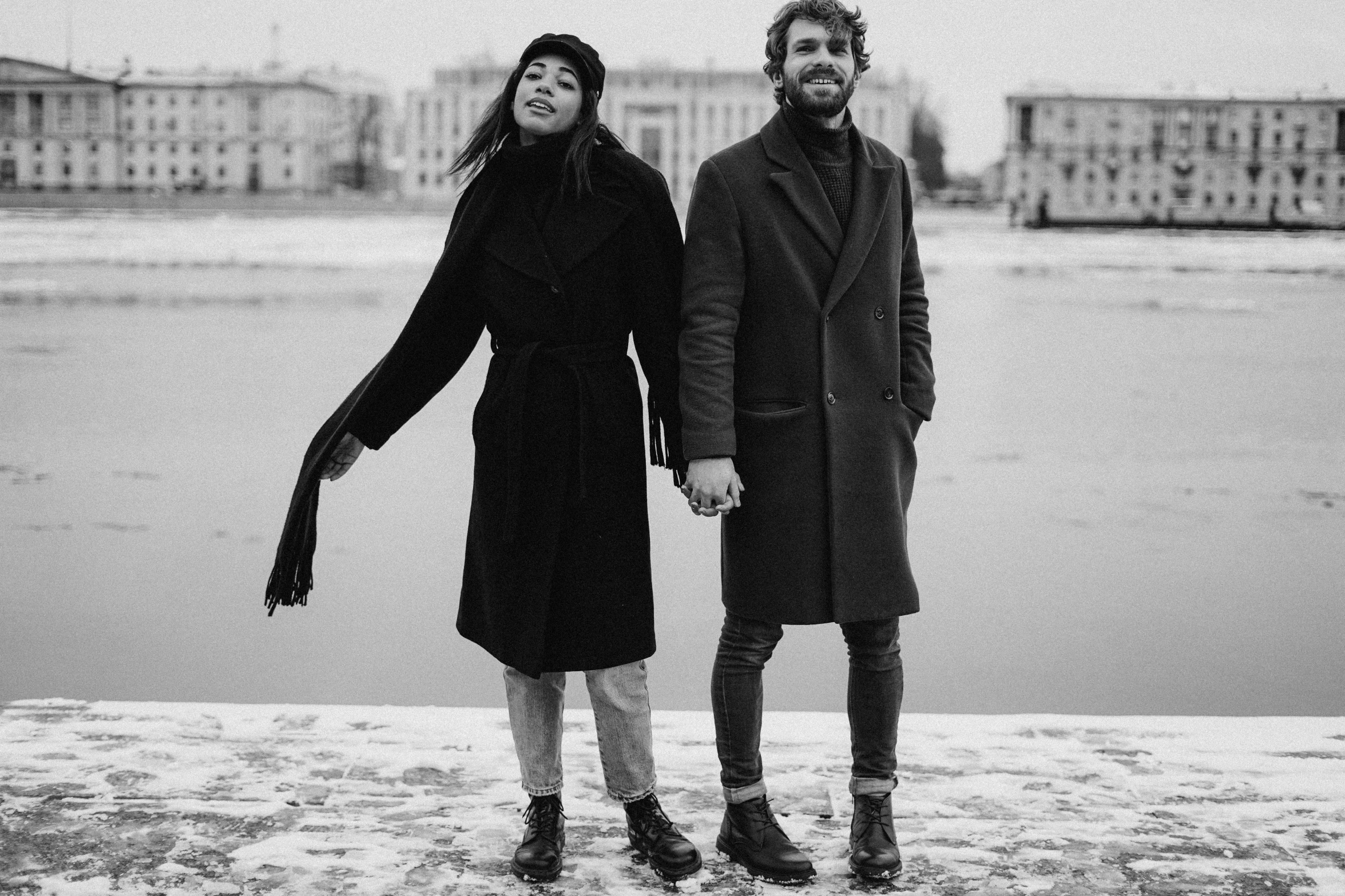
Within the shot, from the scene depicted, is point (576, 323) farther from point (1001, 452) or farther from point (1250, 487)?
point (1001, 452)

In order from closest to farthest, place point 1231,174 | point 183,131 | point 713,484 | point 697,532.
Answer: point 713,484 → point 697,532 → point 1231,174 → point 183,131

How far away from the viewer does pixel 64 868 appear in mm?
2342

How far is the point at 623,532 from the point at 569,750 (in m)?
0.79

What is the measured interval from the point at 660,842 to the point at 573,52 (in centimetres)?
126

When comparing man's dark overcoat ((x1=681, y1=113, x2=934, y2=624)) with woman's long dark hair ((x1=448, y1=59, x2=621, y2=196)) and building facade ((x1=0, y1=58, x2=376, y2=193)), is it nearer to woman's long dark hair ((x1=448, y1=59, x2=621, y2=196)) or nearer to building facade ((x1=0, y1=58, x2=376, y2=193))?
woman's long dark hair ((x1=448, y1=59, x2=621, y2=196))

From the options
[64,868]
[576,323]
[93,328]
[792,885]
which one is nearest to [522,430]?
[576,323]

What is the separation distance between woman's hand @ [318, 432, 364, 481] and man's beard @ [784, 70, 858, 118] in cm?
92

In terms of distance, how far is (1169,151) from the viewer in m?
82.6

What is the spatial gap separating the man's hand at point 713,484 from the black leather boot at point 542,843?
0.56 metres

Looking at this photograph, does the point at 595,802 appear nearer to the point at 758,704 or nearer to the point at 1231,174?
the point at 758,704

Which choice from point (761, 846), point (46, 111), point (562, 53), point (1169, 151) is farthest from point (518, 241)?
point (1169, 151)

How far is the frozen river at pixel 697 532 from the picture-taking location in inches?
185

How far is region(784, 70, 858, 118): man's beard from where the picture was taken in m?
2.31

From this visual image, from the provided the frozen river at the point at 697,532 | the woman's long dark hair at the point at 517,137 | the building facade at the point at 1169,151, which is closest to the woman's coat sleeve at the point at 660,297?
the woman's long dark hair at the point at 517,137
